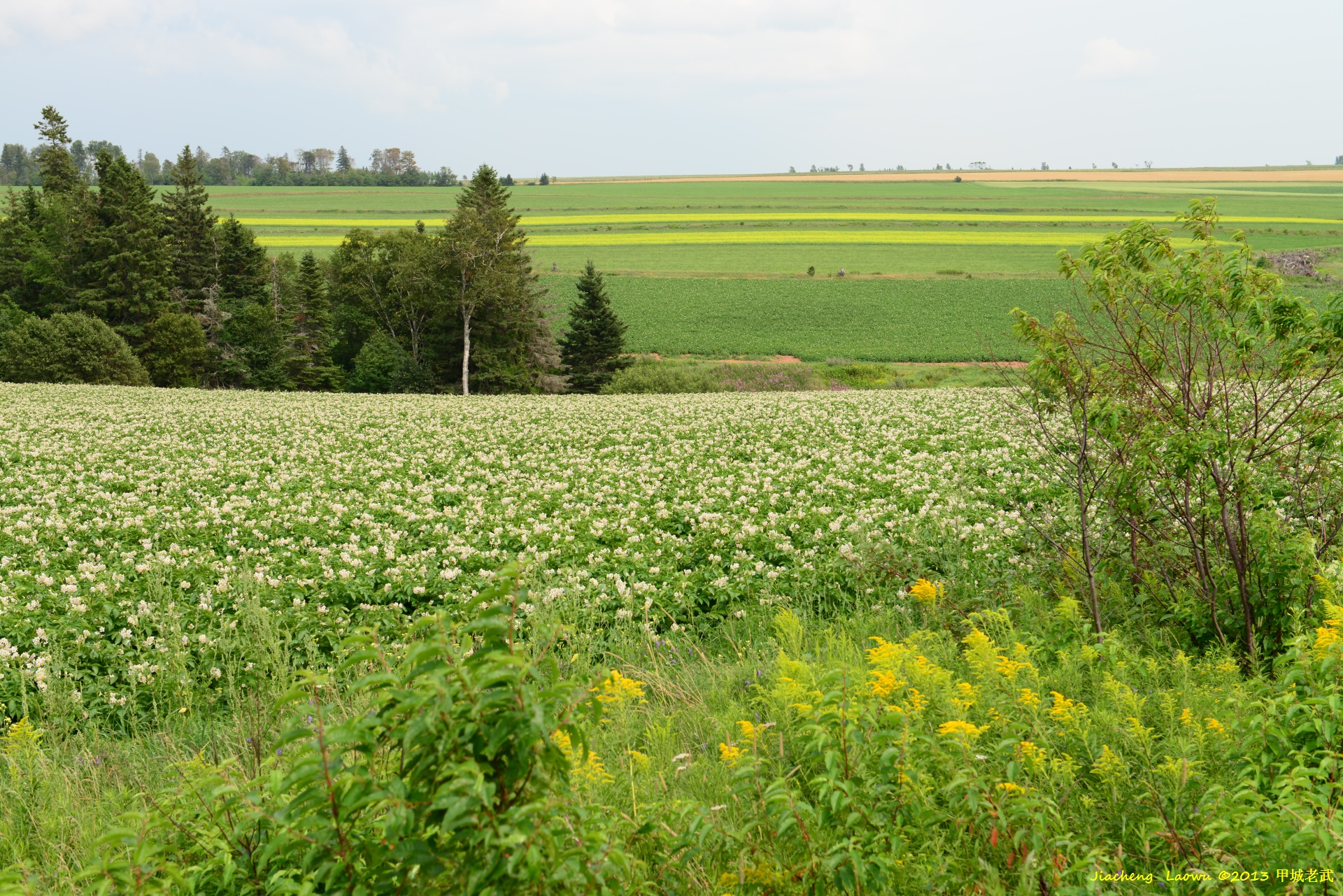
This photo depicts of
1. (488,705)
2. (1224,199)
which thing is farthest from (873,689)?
(1224,199)

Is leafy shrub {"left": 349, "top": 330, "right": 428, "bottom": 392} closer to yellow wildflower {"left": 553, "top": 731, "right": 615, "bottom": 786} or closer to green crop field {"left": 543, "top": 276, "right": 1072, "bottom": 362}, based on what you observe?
green crop field {"left": 543, "top": 276, "right": 1072, "bottom": 362}

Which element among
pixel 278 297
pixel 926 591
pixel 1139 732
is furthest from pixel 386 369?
pixel 1139 732

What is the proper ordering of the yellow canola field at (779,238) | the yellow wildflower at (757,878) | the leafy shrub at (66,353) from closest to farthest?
the yellow wildflower at (757,878)
the leafy shrub at (66,353)
the yellow canola field at (779,238)

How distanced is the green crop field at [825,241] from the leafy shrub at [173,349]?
1057 inches

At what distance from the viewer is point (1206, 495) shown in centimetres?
609

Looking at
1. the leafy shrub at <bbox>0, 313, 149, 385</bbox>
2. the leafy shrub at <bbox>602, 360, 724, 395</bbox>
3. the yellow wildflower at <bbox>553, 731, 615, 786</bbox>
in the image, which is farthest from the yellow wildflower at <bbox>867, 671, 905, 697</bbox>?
the leafy shrub at <bbox>0, 313, 149, 385</bbox>

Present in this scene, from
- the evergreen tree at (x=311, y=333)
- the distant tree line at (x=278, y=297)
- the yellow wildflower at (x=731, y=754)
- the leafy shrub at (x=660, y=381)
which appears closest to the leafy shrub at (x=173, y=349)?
the distant tree line at (x=278, y=297)

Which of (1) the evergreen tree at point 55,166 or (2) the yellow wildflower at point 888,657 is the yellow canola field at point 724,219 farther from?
(2) the yellow wildflower at point 888,657

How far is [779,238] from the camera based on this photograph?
109312 mm

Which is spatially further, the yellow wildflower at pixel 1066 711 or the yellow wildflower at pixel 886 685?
the yellow wildflower at pixel 1066 711

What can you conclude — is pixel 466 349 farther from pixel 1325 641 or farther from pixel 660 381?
pixel 1325 641

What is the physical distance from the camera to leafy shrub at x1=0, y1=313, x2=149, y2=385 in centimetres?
4494

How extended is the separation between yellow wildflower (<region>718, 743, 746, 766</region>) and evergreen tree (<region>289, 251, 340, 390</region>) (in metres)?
57.3

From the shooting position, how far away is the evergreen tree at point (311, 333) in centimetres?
5556
